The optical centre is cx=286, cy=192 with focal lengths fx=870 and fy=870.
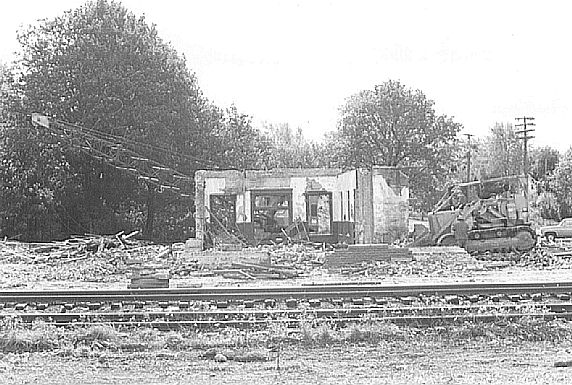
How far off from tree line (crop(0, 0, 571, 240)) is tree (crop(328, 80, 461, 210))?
14751 millimetres

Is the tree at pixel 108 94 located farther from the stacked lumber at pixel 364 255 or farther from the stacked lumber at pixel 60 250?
the stacked lumber at pixel 364 255

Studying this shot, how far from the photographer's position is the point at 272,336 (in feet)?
44.3

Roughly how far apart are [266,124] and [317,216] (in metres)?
75.2

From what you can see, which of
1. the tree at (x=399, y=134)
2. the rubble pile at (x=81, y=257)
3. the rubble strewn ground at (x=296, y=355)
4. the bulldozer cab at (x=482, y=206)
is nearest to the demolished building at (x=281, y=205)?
the bulldozer cab at (x=482, y=206)

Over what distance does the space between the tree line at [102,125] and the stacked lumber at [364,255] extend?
22.1 metres

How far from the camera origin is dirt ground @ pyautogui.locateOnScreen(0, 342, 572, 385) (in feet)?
35.0

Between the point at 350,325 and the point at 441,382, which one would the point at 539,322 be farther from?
the point at 441,382

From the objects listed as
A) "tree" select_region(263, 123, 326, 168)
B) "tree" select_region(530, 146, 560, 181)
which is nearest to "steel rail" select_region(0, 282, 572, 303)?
"tree" select_region(263, 123, 326, 168)

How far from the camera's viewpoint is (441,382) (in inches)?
405

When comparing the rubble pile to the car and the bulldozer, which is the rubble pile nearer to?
the bulldozer

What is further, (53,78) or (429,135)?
(429,135)

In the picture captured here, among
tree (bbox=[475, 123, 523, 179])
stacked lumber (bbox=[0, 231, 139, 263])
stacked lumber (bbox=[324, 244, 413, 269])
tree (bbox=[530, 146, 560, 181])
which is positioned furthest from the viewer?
tree (bbox=[475, 123, 523, 179])

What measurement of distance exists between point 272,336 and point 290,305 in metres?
2.54

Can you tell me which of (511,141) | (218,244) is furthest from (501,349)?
(511,141)
